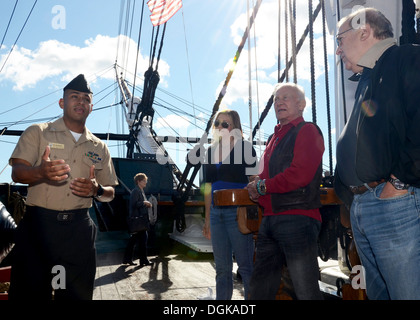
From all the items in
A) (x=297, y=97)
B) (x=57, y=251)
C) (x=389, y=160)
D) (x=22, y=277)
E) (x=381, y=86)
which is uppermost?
(x=297, y=97)

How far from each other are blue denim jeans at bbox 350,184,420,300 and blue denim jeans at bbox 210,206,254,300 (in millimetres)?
1208

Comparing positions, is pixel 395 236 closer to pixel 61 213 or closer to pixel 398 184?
pixel 398 184

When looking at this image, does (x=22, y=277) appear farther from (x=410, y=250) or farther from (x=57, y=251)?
(x=410, y=250)

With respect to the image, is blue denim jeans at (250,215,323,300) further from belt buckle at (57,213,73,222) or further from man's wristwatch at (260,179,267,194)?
belt buckle at (57,213,73,222)

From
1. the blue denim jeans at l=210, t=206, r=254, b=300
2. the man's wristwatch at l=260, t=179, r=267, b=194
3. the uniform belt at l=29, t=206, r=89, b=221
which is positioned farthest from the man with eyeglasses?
the uniform belt at l=29, t=206, r=89, b=221

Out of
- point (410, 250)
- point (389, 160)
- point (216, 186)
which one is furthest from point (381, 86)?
point (216, 186)

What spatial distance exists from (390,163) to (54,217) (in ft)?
5.90

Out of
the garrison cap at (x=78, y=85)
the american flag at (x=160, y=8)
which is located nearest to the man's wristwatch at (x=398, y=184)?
the garrison cap at (x=78, y=85)

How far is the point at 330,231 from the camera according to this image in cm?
240

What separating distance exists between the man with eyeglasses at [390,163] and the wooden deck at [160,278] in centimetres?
257

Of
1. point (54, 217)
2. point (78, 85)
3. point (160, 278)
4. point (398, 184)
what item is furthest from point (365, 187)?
point (160, 278)

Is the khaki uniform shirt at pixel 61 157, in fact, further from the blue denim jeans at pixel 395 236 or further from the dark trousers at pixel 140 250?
the dark trousers at pixel 140 250

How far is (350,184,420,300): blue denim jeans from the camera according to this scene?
4.19ft

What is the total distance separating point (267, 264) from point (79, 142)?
142 cm
